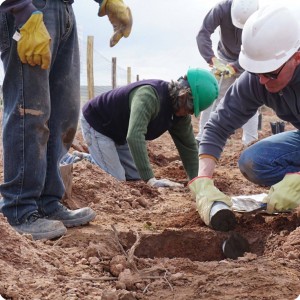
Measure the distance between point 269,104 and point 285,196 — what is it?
2.04ft

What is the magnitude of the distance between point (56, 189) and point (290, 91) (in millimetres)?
1534

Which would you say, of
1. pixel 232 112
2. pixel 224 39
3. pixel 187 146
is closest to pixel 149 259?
pixel 232 112

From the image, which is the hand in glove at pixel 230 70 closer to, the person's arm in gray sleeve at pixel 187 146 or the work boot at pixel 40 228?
the person's arm in gray sleeve at pixel 187 146

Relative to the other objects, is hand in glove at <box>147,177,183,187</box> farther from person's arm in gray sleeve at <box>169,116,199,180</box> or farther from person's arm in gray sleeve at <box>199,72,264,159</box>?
person's arm in gray sleeve at <box>199,72,264,159</box>

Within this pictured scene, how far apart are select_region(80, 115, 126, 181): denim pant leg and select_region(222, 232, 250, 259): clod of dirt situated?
84.9 inches

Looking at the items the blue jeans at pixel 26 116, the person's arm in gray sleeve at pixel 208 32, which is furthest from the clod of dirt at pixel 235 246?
the person's arm in gray sleeve at pixel 208 32

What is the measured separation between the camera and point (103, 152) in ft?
16.5

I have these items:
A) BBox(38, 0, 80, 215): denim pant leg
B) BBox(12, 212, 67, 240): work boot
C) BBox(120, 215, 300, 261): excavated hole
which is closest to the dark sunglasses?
BBox(120, 215, 300, 261): excavated hole

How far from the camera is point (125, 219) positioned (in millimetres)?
3443

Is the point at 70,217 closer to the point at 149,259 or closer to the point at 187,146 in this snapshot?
the point at 149,259

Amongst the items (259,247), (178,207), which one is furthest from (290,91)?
(178,207)

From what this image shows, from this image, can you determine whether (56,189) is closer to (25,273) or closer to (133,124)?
(25,273)

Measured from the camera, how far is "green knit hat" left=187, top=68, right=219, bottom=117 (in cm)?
427

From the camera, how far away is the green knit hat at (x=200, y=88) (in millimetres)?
4273
